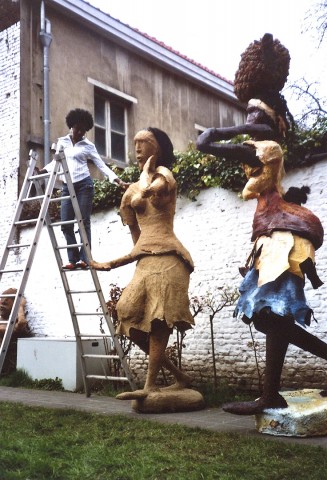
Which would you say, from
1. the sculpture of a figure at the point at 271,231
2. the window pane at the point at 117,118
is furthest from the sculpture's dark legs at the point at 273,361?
the window pane at the point at 117,118

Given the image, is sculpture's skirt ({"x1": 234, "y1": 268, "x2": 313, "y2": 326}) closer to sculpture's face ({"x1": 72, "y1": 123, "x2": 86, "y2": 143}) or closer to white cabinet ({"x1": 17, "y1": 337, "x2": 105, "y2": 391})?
sculpture's face ({"x1": 72, "y1": 123, "x2": 86, "y2": 143})

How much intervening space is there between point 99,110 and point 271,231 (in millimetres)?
7440

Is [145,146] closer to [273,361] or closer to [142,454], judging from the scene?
[273,361]

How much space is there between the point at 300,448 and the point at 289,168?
11.1 ft

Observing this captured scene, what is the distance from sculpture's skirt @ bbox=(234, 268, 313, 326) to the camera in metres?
3.70

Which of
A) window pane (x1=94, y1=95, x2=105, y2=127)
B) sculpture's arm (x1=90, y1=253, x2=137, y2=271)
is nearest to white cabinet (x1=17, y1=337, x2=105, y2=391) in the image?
sculpture's arm (x1=90, y1=253, x2=137, y2=271)

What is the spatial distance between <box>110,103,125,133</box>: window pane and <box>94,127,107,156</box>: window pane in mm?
310

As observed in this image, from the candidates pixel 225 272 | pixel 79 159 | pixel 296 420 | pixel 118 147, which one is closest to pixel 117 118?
pixel 118 147

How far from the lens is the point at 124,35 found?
35.1 feet

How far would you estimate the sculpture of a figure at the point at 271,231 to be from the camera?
3771 millimetres

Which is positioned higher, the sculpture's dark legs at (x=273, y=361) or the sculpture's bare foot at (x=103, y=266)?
the sculpture's bare foot at (x=103, y=266)

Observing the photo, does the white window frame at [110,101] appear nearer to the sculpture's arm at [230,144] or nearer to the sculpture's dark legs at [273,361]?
the sculpture's arm at [230,144]

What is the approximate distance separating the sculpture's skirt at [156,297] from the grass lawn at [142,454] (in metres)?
0.86

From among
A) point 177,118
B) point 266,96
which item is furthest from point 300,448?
point 177,118
